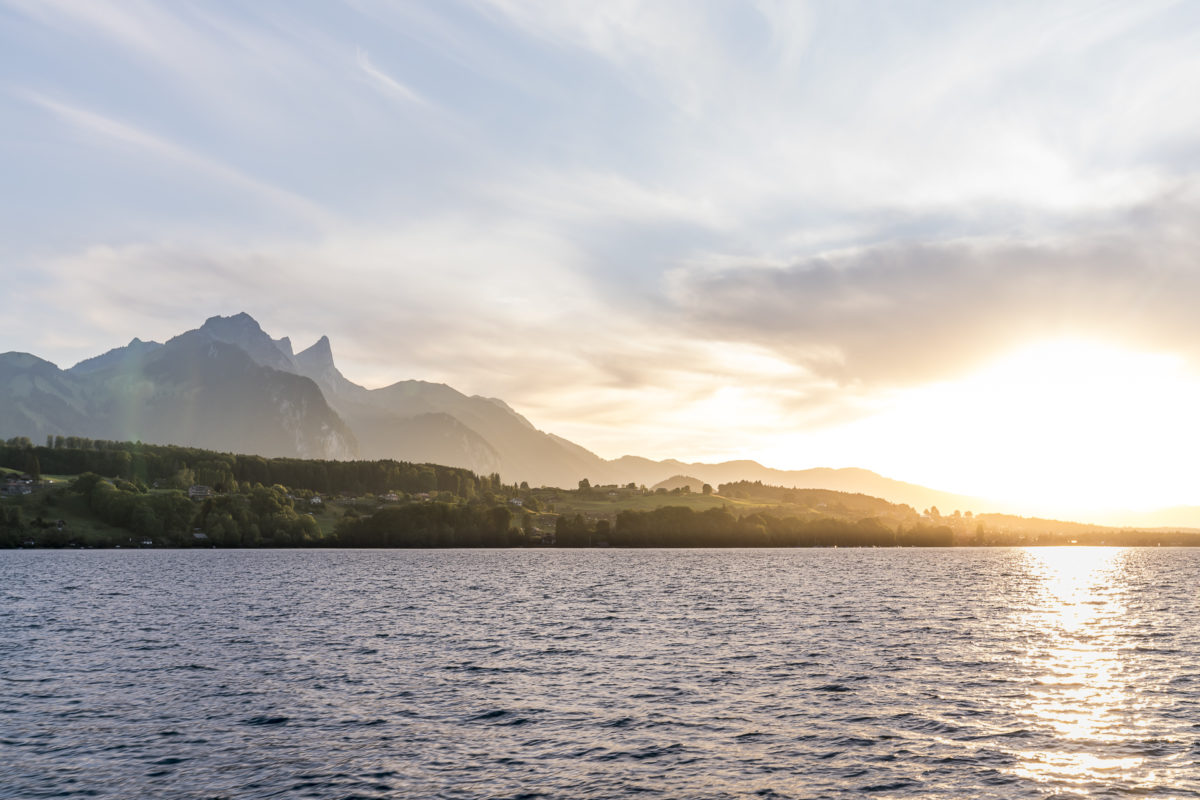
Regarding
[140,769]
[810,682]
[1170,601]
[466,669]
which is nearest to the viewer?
[140,769]

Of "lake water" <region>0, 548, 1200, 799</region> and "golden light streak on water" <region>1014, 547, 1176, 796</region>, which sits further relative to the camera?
"golden light streak on water" <region>1014, 547, 1176, 796</region>

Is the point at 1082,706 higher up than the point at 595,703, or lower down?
higher up

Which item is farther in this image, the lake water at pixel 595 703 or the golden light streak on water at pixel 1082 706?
the golden light streak on water at pixel 1082 706

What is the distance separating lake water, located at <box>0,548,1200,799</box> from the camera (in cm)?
3734

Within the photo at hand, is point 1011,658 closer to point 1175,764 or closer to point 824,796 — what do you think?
point 1175,764

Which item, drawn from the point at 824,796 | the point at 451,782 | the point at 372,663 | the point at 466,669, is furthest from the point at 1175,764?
the point at 372,663

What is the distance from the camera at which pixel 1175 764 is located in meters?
39.3

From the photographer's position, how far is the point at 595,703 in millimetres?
52812

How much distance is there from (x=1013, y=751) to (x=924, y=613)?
74491 mm

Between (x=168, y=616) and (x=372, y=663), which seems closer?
(x=372, y=663)

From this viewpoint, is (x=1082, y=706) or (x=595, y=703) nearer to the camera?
(x=1082, y=706)

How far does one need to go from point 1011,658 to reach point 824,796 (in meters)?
47.2

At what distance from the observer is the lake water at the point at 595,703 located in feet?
123

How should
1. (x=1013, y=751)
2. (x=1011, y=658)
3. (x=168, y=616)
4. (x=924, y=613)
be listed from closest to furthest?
(x=1013, y=751) < (x=1011, y=658) < (x=168, y=616) < (x=924, y=613)
